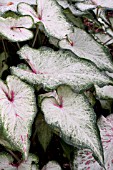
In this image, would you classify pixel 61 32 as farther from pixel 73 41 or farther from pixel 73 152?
pixel 73 152

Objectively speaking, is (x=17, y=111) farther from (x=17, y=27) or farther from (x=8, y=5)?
(x=8, y=5)

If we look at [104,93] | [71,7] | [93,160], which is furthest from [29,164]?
[71,7]

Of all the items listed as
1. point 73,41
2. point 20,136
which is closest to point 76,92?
point 20,136

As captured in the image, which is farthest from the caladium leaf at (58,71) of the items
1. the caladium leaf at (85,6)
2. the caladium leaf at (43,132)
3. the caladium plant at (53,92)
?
the caladium leaf at (85,6)

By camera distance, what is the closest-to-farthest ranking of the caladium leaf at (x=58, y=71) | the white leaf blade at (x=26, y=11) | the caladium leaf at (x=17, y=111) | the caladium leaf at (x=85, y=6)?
the caladium leaf at (x=17, y=111)
the caladium leaf at (x=58, y=71)
the white leaf blade at (x=26, y=11)
the caladium leaf at (x=85, y=6)

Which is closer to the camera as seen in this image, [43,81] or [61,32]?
[43,81]

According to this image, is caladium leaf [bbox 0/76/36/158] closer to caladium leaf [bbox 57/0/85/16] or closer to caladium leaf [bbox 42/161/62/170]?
caladium leaf [bbox 42/161/62/170]

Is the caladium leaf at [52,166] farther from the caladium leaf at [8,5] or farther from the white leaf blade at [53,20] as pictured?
the caladium leaf at [8,5]
